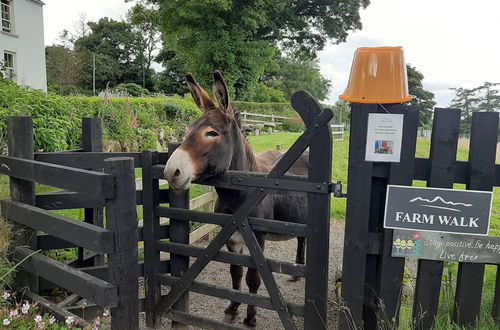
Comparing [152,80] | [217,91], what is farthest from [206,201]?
[152,80]

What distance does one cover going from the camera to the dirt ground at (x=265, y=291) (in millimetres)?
3926

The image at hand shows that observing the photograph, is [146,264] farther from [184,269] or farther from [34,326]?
[34,326]

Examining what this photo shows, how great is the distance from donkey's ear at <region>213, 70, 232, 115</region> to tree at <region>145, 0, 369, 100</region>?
25057 millimetres

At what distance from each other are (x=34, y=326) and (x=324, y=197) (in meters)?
2.28

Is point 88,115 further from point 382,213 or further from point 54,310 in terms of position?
point 382,213

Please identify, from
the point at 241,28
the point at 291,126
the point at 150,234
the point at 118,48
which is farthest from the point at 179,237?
the point at 118,48

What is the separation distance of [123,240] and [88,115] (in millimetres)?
7867

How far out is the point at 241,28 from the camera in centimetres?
2883

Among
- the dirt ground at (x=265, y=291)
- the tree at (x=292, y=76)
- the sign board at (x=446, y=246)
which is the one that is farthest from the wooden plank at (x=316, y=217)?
the tree at (x=292, y=76)

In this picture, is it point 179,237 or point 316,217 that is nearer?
point 316,217

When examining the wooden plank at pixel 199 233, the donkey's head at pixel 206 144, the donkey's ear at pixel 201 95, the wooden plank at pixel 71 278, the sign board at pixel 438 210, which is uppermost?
the donkey's ear at pixel 201 95

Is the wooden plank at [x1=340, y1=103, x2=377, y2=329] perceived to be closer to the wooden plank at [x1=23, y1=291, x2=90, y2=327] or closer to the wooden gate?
the wooden gate

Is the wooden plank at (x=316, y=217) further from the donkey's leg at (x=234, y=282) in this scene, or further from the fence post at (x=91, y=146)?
the fence post at (x=91, y=146)

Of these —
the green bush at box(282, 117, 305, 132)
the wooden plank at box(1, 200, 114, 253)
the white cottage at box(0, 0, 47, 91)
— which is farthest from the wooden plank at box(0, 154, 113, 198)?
the green bush at box(282, 117, 305, 132)
